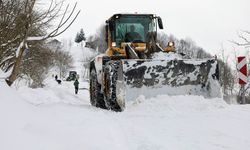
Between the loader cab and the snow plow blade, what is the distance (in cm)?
228

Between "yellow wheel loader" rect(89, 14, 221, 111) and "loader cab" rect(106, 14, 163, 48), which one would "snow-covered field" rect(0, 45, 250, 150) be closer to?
"yellow wheel loader" rect(89, 14, 221, 111)

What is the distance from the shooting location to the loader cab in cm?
1189

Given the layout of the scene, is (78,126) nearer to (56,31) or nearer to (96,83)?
(56,31)

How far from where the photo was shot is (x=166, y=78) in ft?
31.0

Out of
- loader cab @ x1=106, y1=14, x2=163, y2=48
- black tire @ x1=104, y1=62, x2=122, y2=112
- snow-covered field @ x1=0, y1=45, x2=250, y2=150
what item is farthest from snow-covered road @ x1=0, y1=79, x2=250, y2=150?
loader cab @ x1=106, y1=14, x2=163, y2=48

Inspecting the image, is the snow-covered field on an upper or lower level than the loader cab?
lower

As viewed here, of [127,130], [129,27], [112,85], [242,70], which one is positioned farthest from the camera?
[129,27]

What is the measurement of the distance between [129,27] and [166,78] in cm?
305

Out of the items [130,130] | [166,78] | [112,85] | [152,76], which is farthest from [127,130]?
[112,85]

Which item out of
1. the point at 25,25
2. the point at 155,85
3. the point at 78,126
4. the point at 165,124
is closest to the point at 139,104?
the point at 155,85

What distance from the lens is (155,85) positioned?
369 inches

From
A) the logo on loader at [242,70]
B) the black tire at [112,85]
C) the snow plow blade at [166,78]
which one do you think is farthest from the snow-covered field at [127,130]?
the logo on loader at [242,70]

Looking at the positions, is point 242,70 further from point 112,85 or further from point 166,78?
point 112,85

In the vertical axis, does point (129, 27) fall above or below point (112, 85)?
above
